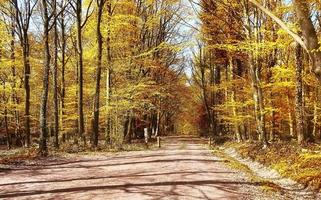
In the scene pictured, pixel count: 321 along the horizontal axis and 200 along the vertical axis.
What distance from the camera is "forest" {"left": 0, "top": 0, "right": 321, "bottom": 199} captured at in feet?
57.6

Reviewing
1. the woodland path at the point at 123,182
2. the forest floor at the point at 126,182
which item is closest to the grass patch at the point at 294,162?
the forest floor at the point at 126,182

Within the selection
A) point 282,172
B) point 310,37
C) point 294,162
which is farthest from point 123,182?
point 310,37

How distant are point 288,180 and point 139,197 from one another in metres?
5.87

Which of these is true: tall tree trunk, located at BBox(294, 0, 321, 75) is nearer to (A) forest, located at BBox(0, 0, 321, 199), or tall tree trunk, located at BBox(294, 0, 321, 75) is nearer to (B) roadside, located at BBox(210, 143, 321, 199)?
(A) forest, located at BBox(0, 0, 321, 199)

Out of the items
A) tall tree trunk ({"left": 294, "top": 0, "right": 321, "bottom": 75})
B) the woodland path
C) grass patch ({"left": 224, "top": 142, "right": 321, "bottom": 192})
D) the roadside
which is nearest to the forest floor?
the woodland path

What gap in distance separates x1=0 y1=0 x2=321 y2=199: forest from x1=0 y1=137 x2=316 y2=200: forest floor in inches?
16.6

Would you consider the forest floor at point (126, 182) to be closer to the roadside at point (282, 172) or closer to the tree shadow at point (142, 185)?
the tree shadow at point (142, 185)

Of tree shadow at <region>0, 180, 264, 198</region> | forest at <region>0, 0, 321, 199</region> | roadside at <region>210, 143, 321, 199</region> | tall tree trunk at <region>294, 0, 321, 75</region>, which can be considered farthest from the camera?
forest at <region>0, 0, 321, 199</region>

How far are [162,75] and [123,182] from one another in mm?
32084

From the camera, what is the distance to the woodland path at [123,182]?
9844 millimetres

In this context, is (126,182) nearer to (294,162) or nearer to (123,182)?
(123,182)

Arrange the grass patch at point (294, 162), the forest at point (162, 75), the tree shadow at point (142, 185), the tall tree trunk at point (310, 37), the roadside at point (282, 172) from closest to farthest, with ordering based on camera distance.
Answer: the tall tree trunk at point (310, 37)
the tree shadow at point (142, 185)
the roadside at point (282, 172)
the grass patch at point (294, 162)
the forest at point (162, 75)

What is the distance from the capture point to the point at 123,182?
1173cm

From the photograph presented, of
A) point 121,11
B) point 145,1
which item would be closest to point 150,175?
point 121,11
